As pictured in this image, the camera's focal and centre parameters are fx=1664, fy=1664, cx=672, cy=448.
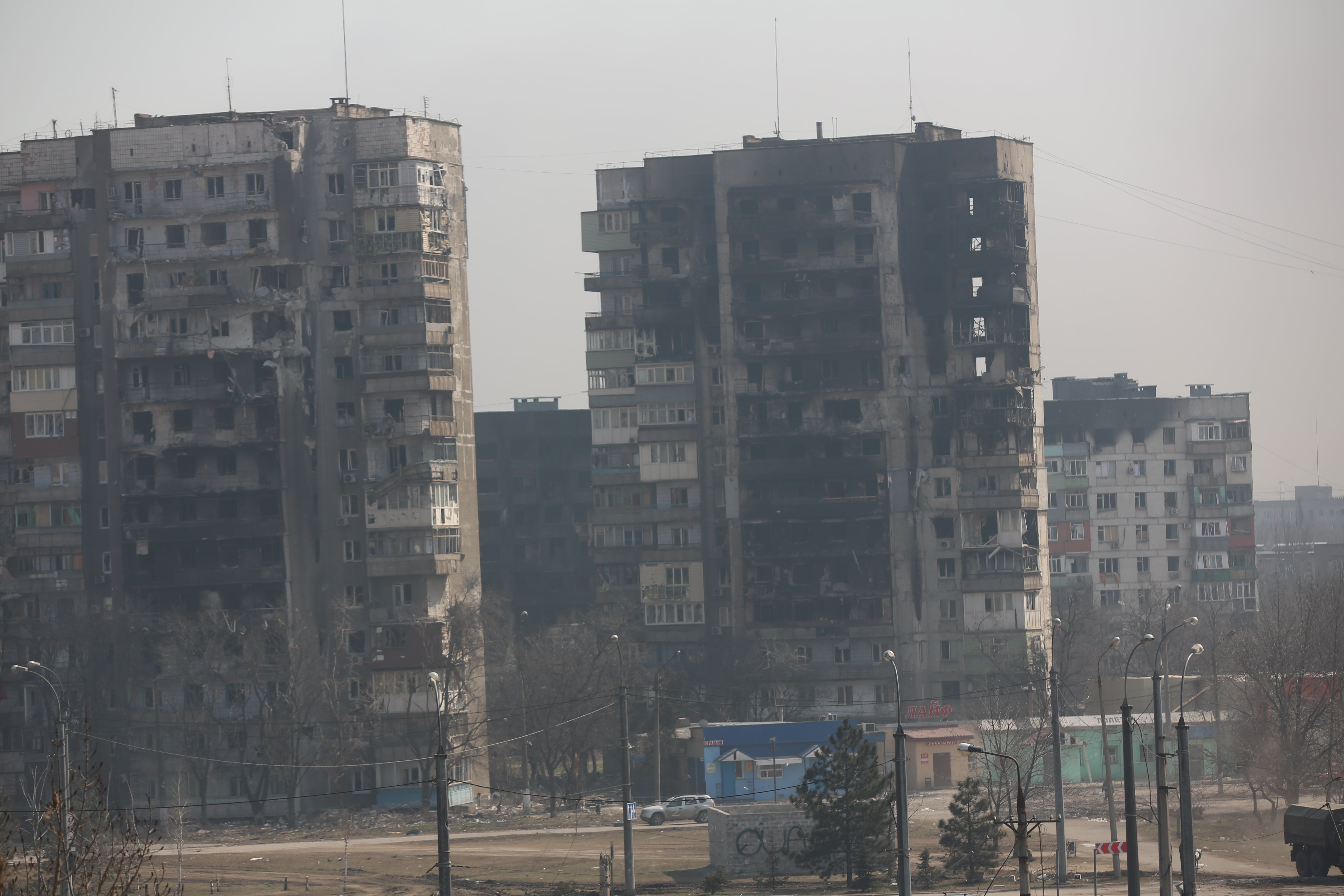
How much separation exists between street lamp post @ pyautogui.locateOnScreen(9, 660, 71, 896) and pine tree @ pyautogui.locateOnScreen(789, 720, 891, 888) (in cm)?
2721

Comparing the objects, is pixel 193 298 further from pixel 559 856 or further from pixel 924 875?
pixel 924 875

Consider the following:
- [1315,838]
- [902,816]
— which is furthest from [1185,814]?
[1315,838]

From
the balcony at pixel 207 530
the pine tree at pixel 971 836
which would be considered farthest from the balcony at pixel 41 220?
the pine tree at pixel 971 836

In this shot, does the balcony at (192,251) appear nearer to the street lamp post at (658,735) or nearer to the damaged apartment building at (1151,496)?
the street lamp post at (658,735)

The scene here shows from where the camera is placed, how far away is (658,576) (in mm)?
126562

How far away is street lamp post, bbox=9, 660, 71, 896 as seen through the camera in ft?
80.6

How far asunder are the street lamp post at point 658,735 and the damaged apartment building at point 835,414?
620cm

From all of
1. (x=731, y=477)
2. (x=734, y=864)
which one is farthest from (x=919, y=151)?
(x=734, y=864)

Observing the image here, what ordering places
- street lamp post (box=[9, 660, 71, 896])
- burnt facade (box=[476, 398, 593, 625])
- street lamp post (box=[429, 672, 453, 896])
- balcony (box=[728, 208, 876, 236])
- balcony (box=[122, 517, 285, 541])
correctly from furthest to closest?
burnt facade (box=[476, 398, 593, 625])
balcony (box=[728, 208, 876, 236])
balcony (box=[122, 517, 285, 541])
street lamp post (box=[429, 672, 453, 896])
street lamp post (box=[9, 660, 71, 896])

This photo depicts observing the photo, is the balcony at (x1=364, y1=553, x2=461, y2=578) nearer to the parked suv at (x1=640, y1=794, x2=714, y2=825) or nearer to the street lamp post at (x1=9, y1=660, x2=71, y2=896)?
the street lamp post at (x1=9, y1=660, x2=71, y2=896)

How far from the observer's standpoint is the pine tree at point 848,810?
64.1 meters

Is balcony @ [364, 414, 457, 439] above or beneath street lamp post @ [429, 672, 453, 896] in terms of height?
above

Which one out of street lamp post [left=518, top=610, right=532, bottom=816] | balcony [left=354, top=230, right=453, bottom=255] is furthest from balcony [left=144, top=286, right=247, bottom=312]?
street lamp post [left=518, top=610, right=532, bottom=816]

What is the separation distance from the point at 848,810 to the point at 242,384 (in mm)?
62694
